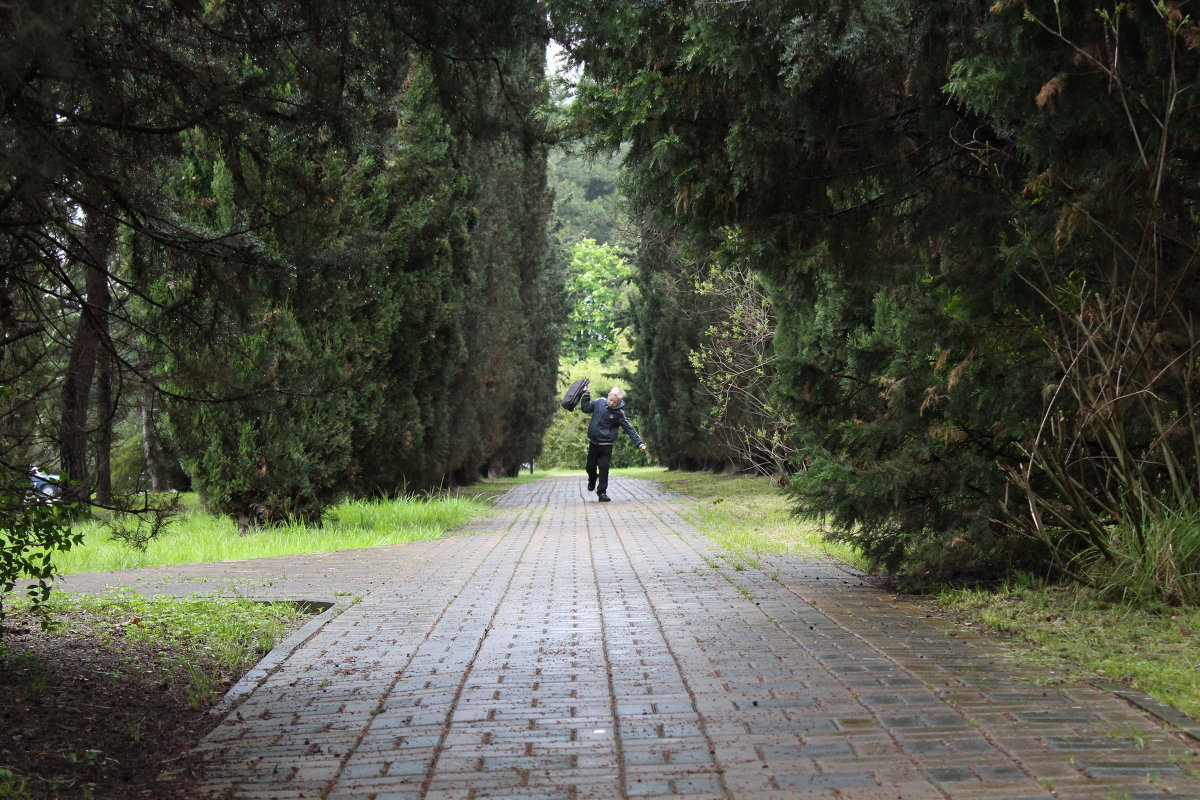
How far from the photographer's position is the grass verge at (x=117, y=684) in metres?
3.66

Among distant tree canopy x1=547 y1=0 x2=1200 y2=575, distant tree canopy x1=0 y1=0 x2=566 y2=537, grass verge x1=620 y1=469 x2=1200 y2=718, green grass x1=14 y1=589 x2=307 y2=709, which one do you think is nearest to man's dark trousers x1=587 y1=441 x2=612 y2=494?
distant tree canopy x1=547 y1=0 x2=1200 y2=575

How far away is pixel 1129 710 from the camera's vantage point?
4.07 m

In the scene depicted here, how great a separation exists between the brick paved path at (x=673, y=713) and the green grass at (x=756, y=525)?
2055mm

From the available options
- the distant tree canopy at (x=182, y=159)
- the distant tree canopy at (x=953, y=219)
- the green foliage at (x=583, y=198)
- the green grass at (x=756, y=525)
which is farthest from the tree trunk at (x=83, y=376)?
the green foliage at (x=583, y=198)

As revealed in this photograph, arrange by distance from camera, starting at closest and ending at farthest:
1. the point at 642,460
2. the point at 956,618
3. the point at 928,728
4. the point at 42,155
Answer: the point at 42,155 → the point at 928,728 → the point at 956,618 → the point at 642,460

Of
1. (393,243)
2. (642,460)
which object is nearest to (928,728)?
(393,243)

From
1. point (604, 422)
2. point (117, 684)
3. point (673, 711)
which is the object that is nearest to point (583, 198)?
point (604, 422)

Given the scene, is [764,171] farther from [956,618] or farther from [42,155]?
[42,155]

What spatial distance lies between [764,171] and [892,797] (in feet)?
13.8

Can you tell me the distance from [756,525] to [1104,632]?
24.0 ft

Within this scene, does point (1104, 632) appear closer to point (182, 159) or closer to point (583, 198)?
point (182, 159)

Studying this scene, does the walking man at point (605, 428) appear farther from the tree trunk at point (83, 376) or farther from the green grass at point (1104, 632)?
the tree trunk at point (83, 376)

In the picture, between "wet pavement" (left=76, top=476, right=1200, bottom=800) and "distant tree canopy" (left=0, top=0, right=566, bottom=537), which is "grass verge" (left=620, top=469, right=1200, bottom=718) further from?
"distant tree canopy" (left=0, top=0, right=566, bottom=537)

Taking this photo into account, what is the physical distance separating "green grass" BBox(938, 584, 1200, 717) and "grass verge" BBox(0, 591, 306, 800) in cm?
386
